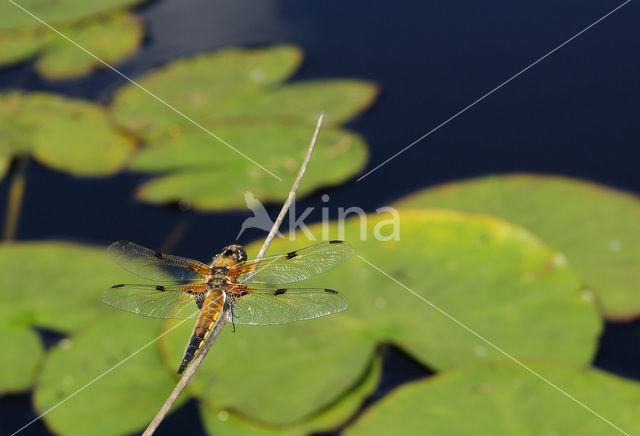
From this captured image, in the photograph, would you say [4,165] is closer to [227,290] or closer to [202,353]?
[227,290]

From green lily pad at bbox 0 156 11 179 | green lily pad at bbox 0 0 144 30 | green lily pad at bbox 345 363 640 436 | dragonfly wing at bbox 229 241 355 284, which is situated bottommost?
green lily pad at bbox 345 363 640 436

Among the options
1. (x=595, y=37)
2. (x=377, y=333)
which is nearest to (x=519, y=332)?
(x=377, y=333)

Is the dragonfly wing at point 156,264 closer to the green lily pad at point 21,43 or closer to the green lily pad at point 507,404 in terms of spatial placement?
the green lily pad at point 507,404

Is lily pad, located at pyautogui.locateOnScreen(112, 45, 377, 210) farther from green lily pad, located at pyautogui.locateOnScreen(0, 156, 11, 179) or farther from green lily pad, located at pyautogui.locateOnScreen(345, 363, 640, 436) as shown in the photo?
green lily pad, located at pyautogui.locateOnScreen(345, 363, 640, 436)

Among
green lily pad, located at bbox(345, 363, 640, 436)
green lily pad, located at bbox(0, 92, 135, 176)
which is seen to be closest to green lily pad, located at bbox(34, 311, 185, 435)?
green lily pad, located at bbox(345, 363, 640, 436)

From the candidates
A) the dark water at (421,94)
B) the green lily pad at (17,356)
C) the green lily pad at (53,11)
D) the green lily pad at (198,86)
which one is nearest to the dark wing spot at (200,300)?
the dark water at (421,94)

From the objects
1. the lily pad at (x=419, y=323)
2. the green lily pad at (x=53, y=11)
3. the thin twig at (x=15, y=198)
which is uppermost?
the green lily pad at (x=53, y=11)
